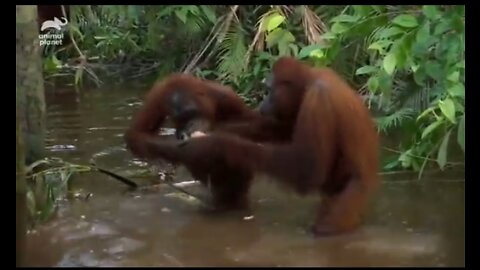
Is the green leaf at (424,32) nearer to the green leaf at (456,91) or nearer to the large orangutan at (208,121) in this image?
the green leaf at (456,91)

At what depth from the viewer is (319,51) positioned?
5184 mm

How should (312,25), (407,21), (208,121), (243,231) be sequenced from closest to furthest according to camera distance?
(243,231), (208,121), (407,21), (312,25)

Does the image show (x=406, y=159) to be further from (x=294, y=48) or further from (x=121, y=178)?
(x=294, y=48)

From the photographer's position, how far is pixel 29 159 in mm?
4457

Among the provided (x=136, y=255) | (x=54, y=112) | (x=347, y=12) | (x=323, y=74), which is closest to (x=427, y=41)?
(x=323, y=74)

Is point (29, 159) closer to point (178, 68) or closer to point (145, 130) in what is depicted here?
point (145, 130)

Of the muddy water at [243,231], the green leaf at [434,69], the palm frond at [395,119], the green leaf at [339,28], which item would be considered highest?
the green leaf at [339,28]

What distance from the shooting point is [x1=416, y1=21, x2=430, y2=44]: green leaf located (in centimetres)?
426

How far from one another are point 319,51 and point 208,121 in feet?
4.33

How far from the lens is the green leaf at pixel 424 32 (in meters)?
4.26

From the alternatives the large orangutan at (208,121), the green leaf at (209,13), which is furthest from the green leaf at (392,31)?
the green leaf at (209,13)

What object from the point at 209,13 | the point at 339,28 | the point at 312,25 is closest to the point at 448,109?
the point at 339,28

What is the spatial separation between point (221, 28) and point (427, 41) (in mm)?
3394

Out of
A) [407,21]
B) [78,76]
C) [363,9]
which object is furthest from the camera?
[78,76]
